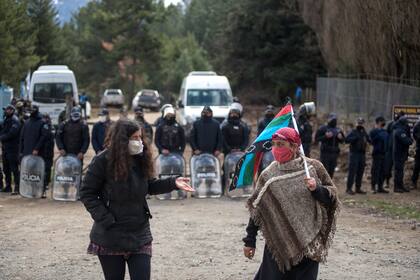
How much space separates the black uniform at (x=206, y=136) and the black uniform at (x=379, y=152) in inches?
136

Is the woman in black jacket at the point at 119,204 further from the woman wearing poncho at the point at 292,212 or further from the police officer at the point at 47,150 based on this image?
the police officer at the point at 47,150

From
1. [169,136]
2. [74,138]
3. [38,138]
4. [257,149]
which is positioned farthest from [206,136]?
[257,149]

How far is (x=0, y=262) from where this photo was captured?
30.4 feet

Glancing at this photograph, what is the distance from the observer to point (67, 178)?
1478 cm

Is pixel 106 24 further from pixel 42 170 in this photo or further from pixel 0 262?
pixel 0 262

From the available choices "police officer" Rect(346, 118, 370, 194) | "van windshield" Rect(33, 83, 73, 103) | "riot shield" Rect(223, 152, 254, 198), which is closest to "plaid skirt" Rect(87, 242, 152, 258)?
"riot shield" Rect(223, 152, 254, 198)

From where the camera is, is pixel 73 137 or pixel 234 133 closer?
pixel 73 137

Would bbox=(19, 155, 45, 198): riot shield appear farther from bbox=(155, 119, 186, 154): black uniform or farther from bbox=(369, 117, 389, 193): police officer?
bbox=(369, 117, 389, 193): police officer

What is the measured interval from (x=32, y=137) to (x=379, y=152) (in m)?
7.38

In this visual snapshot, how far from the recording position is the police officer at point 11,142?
15.7 meters

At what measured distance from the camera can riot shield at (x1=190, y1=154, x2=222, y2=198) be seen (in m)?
15.2

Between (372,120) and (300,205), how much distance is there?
20.7 meters

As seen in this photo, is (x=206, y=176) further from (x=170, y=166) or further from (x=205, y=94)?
(x=205, y=94)

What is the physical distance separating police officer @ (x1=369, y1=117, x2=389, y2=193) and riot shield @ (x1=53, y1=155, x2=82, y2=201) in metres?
6.34
